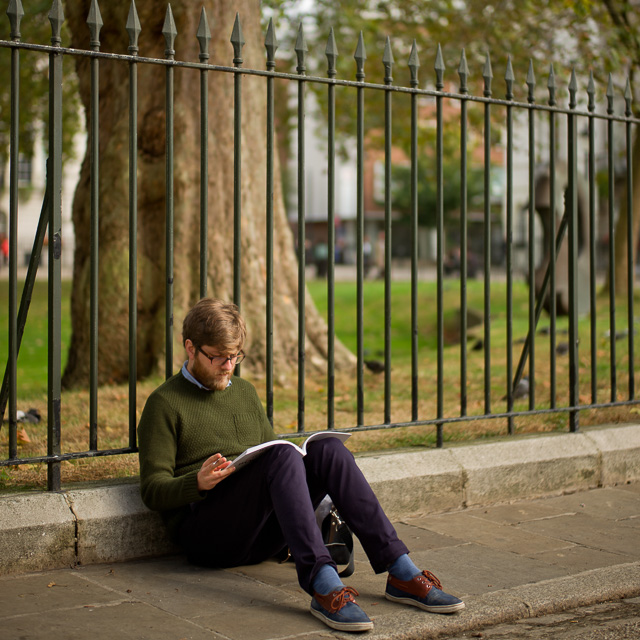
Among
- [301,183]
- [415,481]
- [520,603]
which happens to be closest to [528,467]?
[415,481]

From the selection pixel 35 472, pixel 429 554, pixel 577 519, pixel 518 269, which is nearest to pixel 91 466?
pixel 35 472

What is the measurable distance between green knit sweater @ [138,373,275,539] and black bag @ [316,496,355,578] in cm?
44

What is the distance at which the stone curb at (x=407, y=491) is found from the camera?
373 cm

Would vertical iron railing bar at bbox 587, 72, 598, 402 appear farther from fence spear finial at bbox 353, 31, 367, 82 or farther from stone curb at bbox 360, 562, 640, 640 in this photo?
stone curb at bbox 360, 562, 640, 640

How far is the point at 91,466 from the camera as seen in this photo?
15.0 ft

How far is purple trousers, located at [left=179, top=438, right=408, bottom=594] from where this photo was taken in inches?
132

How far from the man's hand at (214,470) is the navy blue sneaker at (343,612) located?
1.87ft

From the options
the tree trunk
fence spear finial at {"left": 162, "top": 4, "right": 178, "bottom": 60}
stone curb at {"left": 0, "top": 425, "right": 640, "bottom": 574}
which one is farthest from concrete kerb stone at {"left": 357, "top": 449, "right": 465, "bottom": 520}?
the tree trunk

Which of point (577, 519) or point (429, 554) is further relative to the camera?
point (577, 519)

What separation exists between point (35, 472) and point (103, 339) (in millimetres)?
3171

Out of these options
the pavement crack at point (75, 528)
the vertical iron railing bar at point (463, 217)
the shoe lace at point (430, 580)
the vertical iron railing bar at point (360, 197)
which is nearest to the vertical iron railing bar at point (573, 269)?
the vertical iron railing bar at point (463, 217)

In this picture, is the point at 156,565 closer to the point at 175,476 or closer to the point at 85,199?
the point at 175,476

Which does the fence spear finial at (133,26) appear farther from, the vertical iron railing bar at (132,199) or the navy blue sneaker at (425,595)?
the navy blue sneaker at (425,595)

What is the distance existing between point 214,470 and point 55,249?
3.78 ft
